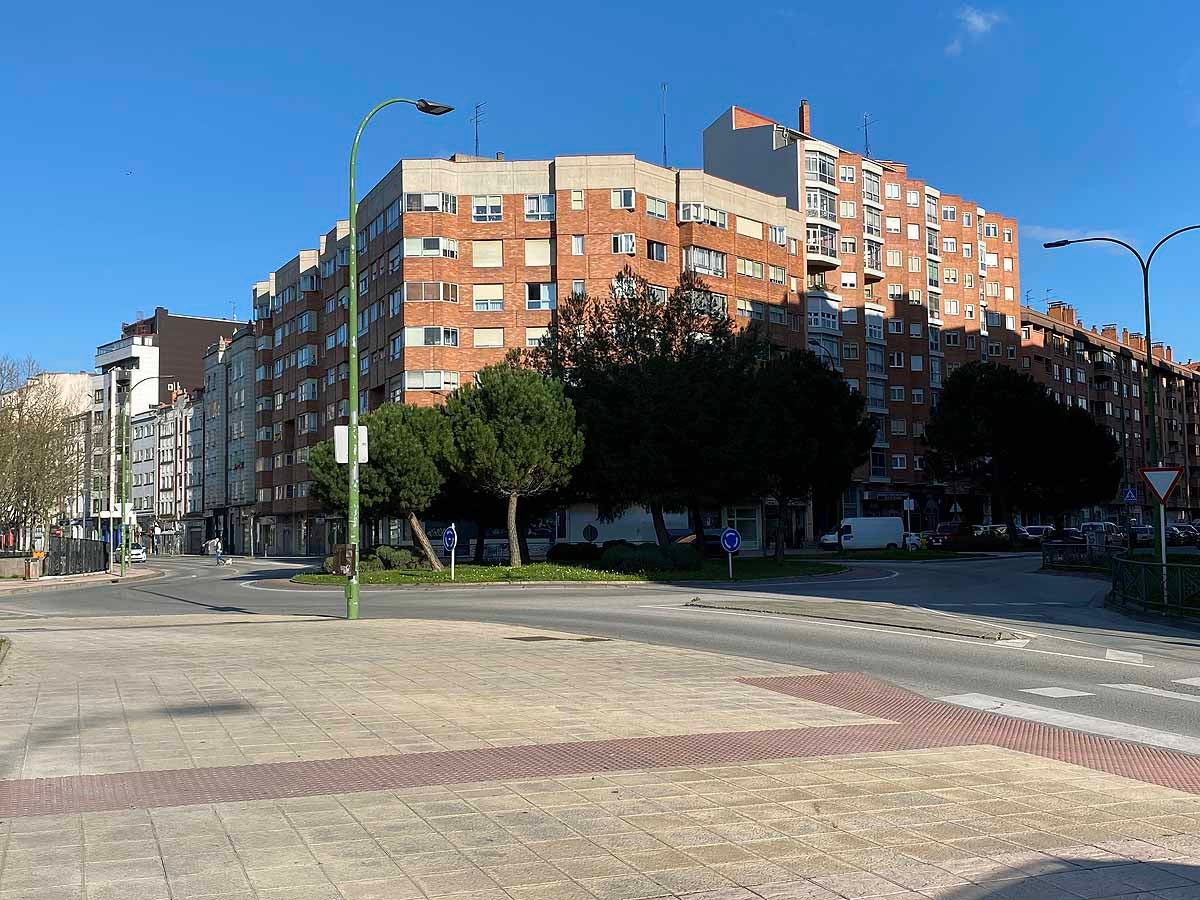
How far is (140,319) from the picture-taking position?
140 metres

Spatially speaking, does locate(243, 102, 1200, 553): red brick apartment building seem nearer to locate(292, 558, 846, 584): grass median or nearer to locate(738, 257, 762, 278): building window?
locate(738, 257, 762, 278): building window

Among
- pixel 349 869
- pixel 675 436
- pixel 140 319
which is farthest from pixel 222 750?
pixel 140 319

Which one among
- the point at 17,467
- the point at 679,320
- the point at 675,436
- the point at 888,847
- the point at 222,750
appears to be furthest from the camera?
the point at 17,467

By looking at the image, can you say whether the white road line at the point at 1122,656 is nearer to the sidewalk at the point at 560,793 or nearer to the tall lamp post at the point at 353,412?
the sidewalk at the point at 560,793

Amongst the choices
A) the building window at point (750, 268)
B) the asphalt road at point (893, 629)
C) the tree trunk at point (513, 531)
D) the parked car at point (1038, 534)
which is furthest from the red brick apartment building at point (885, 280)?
the asphalt road at point (893, 629)

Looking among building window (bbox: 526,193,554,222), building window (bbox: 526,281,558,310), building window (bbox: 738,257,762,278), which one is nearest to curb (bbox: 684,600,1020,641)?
building window (bbox: 526,281,558,310)

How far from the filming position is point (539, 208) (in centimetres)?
6650

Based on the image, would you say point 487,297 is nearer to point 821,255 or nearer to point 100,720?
point 821,255

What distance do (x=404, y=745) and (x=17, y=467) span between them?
166ft

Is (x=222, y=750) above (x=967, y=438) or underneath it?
underneath

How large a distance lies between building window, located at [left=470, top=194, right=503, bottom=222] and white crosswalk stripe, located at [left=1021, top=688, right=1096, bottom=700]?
5794 centimetres

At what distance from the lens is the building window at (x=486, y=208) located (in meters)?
66.4

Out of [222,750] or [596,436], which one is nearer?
[222,750]

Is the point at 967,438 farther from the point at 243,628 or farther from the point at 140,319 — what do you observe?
the point at 140,319
